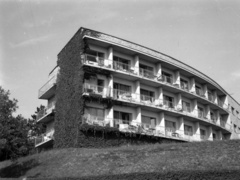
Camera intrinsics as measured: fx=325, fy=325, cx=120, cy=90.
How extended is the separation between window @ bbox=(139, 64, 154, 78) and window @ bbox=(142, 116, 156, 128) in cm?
535

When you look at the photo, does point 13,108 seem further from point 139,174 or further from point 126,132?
point 139,174

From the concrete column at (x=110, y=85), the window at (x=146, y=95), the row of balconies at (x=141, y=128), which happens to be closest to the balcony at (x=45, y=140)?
the row of balconies at (x=141, y=128)

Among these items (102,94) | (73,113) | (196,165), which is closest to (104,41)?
(102,94)

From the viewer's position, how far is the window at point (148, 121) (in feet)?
129

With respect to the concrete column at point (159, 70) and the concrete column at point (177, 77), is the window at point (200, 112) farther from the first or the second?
the concrete column at point (159, 70)

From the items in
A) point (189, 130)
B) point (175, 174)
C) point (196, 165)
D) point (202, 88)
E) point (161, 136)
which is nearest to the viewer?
point (175, 174)

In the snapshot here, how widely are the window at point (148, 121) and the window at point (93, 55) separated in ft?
29.8

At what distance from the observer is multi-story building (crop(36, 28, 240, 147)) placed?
36.6 m

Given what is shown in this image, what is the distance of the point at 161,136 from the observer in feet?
126

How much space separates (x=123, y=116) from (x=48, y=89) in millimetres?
11890

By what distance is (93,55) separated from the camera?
38312mm

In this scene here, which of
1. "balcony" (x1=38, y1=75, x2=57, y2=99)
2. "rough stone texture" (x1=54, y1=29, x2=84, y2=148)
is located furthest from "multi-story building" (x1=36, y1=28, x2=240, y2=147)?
"rough stone texture" (x1=54, y1=29, x2=84, y2=148)

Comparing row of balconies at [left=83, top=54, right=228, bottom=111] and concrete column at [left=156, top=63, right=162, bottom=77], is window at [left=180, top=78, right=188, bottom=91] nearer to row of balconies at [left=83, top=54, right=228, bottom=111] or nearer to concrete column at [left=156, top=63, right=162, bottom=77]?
row of balconies at [left=83, top=54, right=228, bottom=111]

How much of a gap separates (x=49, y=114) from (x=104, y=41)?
12.3 meters
